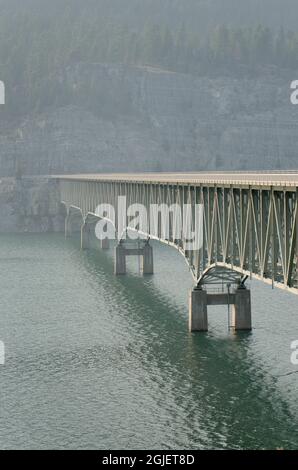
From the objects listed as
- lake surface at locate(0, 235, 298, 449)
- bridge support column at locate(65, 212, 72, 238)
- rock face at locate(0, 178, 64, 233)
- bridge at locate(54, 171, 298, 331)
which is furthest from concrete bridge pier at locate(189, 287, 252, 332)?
rock face at locate(0, 178, 64, 233)

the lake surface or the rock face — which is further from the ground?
the rock face

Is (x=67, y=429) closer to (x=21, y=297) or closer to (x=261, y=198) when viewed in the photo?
(x=261, y=198)

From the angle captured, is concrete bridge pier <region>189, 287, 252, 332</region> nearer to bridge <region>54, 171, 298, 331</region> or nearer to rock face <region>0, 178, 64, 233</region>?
bridge <region>54, 171, 298, 331</region>

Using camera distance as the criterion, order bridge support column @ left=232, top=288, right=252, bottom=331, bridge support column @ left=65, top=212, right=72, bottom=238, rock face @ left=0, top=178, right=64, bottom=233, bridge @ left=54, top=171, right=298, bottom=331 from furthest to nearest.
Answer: rock face @ left=0, top=178, right=64, bottom=233, bridge support column @ left=65, top=212, right=72, bottom=238, bridge support column @ left=232, top=288, right=252, bottom=331, bridge @ left=54, top=171, right=298, bottom=331

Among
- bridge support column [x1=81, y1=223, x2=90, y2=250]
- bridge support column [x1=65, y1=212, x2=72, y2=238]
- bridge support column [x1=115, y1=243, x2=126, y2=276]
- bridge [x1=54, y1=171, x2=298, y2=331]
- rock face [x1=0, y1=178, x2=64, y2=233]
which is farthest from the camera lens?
rock face [x1=0, y1=178, x2=64, y2=233]

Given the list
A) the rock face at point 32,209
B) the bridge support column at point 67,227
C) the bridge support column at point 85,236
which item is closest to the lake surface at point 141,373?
the bridge support column at point 85,236

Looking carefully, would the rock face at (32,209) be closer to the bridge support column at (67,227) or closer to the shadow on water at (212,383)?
the bridge support column at (67,227)
